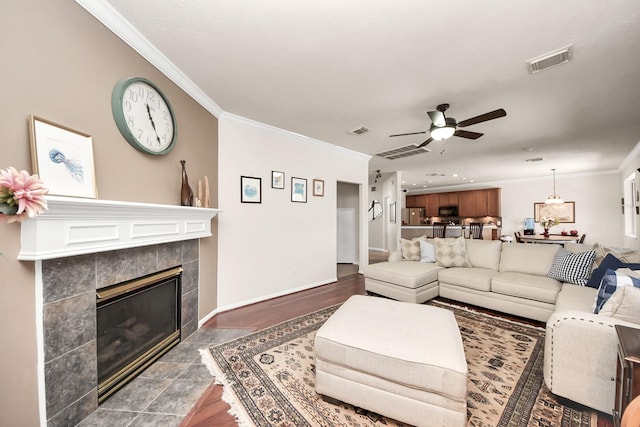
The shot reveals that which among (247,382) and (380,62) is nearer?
(247,382)

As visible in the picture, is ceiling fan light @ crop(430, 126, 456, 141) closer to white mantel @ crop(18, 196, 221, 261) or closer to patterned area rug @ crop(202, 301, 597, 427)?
patterned area rug @ crop(202, 301, 597, 427)

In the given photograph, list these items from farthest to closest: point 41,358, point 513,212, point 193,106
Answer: point 513,212 < point 193,106 < point 41,358

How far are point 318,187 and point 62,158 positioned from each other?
10.9 feet

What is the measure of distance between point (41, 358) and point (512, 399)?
9.24 ft

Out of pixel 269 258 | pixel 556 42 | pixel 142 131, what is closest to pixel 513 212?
pixel 556 42

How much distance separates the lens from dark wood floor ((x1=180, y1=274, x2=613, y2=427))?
1.52 m

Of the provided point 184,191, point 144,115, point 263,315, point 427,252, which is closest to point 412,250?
point 427,252

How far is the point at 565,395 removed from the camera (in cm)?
160

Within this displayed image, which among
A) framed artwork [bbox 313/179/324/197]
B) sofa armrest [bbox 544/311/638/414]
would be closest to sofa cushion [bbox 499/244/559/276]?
sofa armrest [bbox 544/311/638/414]

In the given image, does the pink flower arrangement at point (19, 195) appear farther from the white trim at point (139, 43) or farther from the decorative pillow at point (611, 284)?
the decorative pillow at point (611, 284)

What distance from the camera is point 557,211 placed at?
7961 millimetres

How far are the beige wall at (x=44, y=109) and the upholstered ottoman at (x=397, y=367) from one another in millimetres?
1520

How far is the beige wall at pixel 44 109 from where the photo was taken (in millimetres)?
1171

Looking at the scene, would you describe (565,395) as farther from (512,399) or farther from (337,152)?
(337,152)
